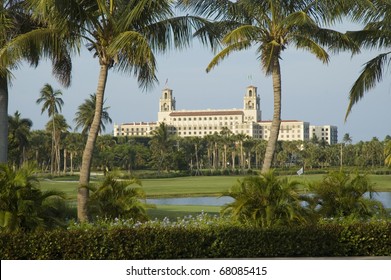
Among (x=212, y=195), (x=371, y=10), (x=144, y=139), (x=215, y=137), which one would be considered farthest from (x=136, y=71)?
(x=144, y=139)

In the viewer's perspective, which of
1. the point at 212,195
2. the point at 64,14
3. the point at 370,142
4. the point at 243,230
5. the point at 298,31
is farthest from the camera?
the point at 370,142

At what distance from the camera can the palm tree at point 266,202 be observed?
1223 centimetres

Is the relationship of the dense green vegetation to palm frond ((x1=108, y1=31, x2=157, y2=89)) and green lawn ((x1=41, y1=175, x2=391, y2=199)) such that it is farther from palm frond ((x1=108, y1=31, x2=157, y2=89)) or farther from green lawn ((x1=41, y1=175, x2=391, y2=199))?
green lawn ((x1=41, y1=175, x2=391, y2=199))

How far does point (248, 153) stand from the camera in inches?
5113

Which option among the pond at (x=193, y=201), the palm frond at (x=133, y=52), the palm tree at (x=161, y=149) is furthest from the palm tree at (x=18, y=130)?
the palm frond at (x=133, y=52)

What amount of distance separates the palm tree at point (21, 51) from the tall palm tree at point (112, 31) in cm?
46

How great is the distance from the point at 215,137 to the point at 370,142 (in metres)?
32.1

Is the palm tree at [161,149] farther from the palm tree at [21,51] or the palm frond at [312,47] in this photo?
the palm frond at [312,47]

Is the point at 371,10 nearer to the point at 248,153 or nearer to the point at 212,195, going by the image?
the point at 212,195

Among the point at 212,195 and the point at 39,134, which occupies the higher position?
the point at 39,134

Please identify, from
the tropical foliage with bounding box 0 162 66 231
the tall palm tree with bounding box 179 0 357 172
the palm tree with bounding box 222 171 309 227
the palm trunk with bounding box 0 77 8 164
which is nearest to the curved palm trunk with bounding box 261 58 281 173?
the tall palm tree with bounding box 179 0 357 172

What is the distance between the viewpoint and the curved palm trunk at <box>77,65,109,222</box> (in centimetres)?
1545

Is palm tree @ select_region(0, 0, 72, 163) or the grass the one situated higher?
palm tree @ select_region(0, 0, 72, 163)

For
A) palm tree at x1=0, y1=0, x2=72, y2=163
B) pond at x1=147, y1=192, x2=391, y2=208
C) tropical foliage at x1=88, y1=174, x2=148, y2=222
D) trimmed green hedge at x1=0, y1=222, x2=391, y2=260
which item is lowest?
pond at x1=147, y1=192, x2=391, y2=208
